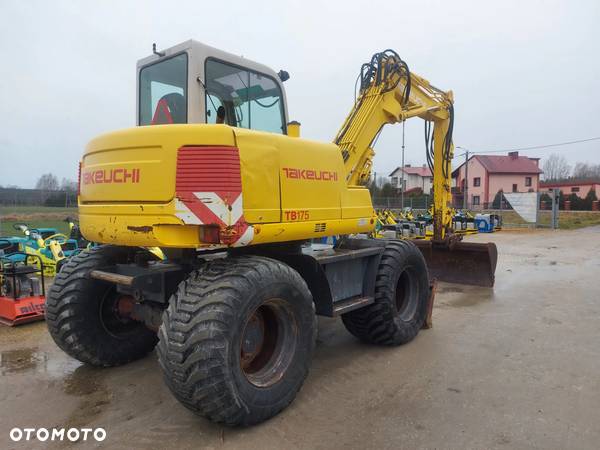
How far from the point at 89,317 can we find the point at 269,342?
1.73 metres

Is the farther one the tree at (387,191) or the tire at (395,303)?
the tree at (387,191)

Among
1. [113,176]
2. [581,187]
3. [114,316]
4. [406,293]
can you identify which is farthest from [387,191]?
[113,176]

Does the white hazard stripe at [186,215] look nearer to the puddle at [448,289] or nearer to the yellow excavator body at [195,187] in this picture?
the yellow excavator body at [195,187]

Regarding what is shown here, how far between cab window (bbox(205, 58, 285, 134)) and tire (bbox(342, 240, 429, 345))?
190cm

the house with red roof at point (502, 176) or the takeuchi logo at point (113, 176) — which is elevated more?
the house with red roof at point (502, 176)

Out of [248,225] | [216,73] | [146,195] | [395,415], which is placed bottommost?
[395,415]

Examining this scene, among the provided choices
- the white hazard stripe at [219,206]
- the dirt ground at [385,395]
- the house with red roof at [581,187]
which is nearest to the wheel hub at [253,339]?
the dirt ground at [385,395]

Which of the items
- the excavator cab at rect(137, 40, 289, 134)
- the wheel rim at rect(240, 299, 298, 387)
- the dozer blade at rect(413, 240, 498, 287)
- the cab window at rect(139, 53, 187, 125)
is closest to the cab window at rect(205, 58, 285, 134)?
A: the excavator cab at rect(137, 40, 289, 134)

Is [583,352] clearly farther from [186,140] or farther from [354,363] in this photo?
[186,140]

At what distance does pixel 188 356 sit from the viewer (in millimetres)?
2959

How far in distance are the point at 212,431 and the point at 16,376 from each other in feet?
7.39

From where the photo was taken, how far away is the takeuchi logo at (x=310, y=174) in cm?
376

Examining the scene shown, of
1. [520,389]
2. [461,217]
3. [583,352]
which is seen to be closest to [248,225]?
[520,389]

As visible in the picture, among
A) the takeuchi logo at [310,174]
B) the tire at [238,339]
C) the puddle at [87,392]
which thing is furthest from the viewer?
the takeuchi logo at [310,174]
